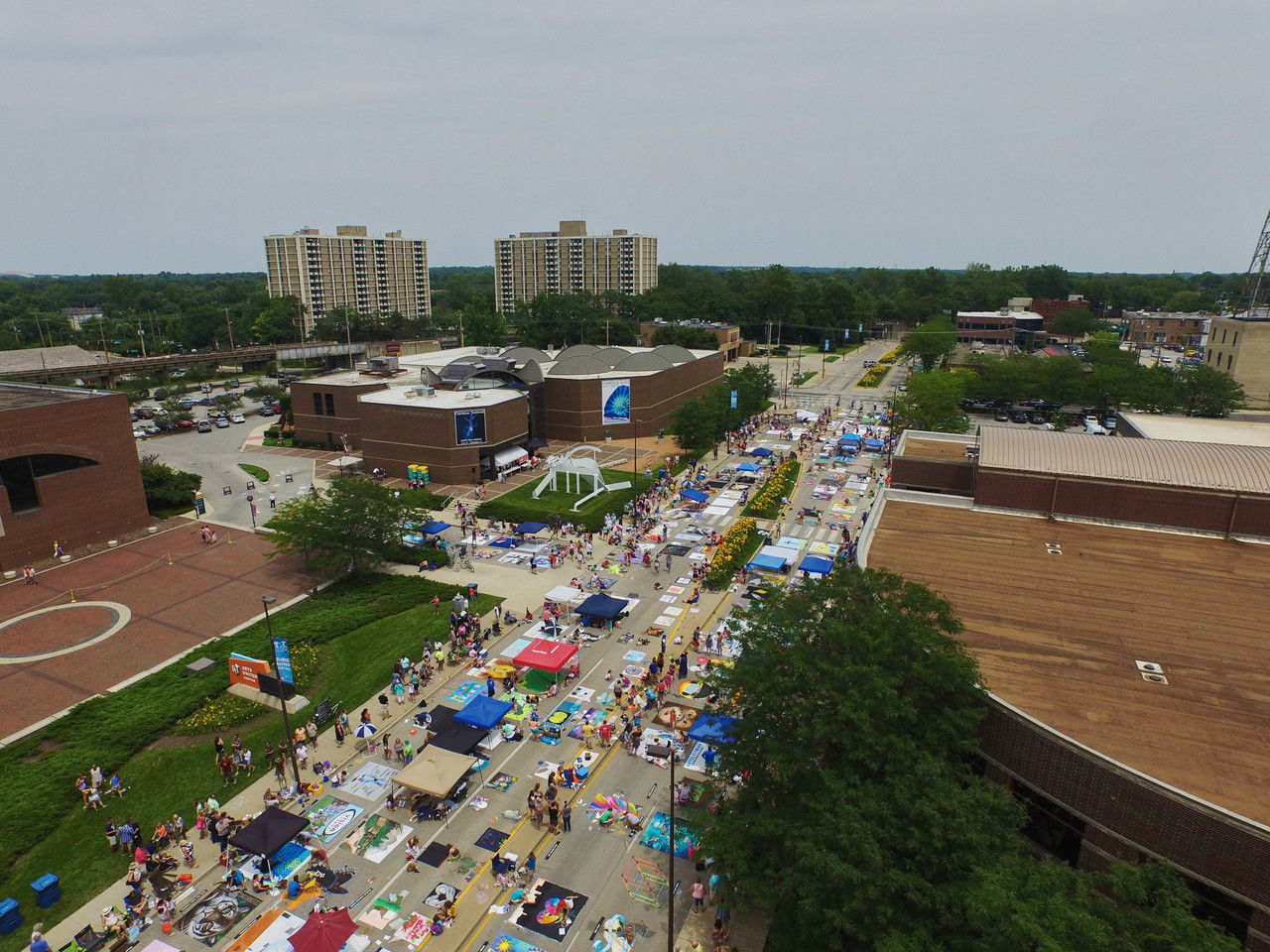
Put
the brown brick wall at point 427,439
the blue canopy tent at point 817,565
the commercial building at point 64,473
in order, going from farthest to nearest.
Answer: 1. the brown brick wall at point 427,439
2. the commercial building at point 64,473
3. the blue canopy tent at point 817,565

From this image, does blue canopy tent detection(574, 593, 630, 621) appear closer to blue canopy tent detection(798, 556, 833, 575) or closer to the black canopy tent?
blue canopy tent detection(798, 556, 833, 575)

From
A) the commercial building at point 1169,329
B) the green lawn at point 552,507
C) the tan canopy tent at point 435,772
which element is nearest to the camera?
the tan canopy tent at point 435,772

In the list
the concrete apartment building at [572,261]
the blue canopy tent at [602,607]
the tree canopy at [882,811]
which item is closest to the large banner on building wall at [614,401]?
the blue canopy tent at [602,607]

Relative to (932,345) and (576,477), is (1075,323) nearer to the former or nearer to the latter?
(932,345)

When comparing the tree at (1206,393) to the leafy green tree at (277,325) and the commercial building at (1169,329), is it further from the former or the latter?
the leafy green tree at (277,325)

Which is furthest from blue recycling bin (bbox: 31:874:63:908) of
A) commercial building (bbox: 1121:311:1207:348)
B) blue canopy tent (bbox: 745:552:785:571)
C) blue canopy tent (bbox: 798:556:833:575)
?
commercial building (bbox: 1121:311:1207:348)

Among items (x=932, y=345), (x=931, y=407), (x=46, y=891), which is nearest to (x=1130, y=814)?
(x=46, y=891)

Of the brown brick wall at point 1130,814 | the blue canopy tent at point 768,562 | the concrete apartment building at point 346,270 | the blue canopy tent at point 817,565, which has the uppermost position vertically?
the concrete apartment building at point 346,270
